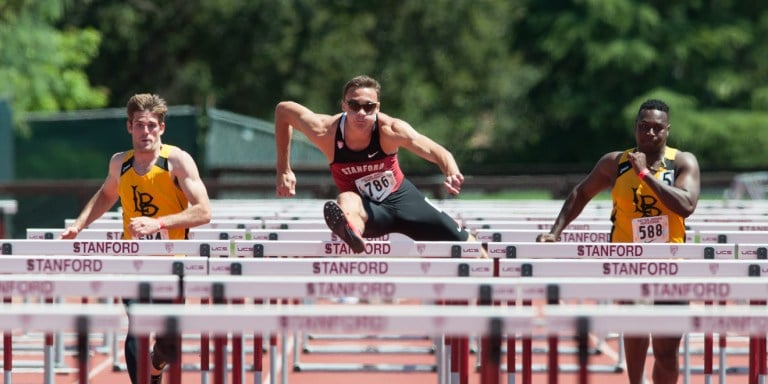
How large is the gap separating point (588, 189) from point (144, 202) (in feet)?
9.01

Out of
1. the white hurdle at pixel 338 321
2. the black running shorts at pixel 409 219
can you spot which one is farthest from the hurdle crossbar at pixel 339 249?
the white hurdle at pixel 338 321

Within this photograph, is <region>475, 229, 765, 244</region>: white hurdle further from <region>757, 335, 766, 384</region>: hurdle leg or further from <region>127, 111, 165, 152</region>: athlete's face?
<region>127, 111, 165, 152</region>: athlete's face

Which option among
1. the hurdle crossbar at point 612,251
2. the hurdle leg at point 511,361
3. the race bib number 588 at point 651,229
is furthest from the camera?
the race bib number 588 at point 651,229

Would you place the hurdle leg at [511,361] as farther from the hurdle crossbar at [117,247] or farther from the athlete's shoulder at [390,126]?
the athlete's shoulder at [390,126]

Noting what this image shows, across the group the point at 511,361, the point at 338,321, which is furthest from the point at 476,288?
the point at 511,361

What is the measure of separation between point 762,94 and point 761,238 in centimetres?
3815

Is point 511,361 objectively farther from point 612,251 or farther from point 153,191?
point 153,191

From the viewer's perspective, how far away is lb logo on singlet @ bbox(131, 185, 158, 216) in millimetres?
8203

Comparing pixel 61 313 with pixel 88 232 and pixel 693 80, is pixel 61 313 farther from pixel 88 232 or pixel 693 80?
pixel 693 80

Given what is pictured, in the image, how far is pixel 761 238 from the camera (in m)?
8.50

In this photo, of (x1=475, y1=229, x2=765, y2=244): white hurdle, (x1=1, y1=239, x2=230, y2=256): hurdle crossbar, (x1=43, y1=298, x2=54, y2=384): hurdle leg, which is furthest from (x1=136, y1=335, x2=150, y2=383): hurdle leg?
(x1=475, y1=229, x2=765, y2=244): white hurdle

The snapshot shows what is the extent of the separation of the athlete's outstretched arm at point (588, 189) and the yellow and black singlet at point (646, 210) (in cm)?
18

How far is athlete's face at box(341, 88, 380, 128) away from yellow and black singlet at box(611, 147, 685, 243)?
63.1 inches

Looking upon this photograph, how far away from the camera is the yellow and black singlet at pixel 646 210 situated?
7949 mm
